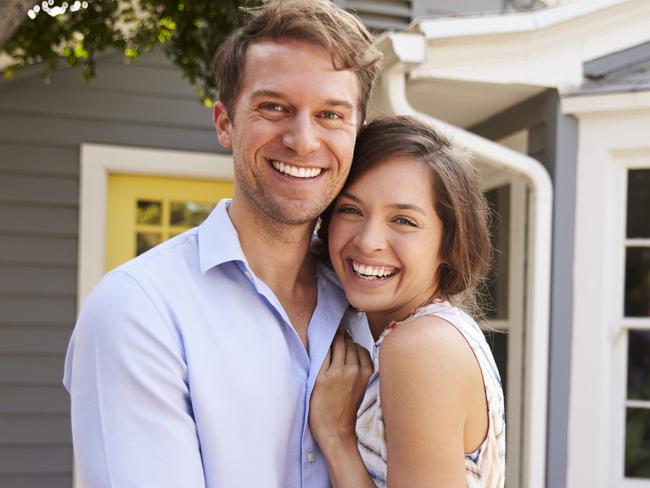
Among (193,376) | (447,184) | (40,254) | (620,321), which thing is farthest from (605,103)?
(40,254)

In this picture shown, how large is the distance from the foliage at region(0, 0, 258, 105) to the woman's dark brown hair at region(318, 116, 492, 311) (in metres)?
2.44

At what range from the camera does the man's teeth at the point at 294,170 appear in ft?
5.54

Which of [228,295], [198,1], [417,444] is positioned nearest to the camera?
[417,444]

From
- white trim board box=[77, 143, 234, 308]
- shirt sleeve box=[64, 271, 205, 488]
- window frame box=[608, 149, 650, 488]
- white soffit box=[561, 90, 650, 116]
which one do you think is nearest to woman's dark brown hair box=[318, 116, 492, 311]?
shirt sleeve box=[64, 271, 205, 488]

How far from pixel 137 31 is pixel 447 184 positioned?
3129 millimetres

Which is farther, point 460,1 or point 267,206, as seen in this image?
point 460,1

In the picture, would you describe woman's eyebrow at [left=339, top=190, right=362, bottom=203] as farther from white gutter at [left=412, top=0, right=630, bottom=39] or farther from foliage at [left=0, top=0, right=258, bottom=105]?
foliage at [left=0, top=0, right=258, bottom=105]

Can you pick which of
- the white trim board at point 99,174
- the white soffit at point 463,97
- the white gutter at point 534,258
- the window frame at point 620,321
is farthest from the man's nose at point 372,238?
the white trim board at point 99,174

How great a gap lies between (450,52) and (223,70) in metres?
1.97

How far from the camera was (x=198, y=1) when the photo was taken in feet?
13.7

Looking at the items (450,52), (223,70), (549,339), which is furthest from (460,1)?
(223,70)

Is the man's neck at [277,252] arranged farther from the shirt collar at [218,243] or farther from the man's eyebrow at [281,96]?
the man's eyebrow at [281,96]

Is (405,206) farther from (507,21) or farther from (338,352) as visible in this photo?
(507,21)

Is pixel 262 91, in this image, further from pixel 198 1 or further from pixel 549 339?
pixel 198 1
